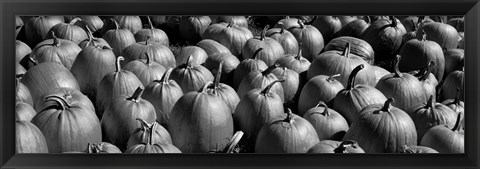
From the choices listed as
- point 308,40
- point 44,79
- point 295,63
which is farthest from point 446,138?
point 44,79

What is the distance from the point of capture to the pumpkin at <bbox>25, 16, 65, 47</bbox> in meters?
5.86

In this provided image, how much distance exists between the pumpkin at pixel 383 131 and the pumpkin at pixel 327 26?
116 inches

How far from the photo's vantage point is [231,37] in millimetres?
5543

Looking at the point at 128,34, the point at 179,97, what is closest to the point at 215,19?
the point at 128,34

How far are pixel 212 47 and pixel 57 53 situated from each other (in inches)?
48.6

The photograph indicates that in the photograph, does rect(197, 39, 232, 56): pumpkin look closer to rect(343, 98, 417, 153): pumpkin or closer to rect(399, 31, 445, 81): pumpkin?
rect(399, 31, 445, 81): pumpkin

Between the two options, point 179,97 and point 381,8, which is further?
point 179,97

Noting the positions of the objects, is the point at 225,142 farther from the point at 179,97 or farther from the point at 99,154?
the point at 99,154

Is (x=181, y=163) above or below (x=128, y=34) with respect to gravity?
below

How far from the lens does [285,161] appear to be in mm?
2867

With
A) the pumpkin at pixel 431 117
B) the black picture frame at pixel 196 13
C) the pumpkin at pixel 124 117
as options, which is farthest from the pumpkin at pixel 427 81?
the pumpkin at pixel 124 117

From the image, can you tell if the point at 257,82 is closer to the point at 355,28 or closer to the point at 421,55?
the point at 421,55

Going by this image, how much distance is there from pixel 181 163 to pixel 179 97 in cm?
112

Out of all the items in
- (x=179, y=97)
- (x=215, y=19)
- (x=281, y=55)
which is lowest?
(x=179, y=97)
